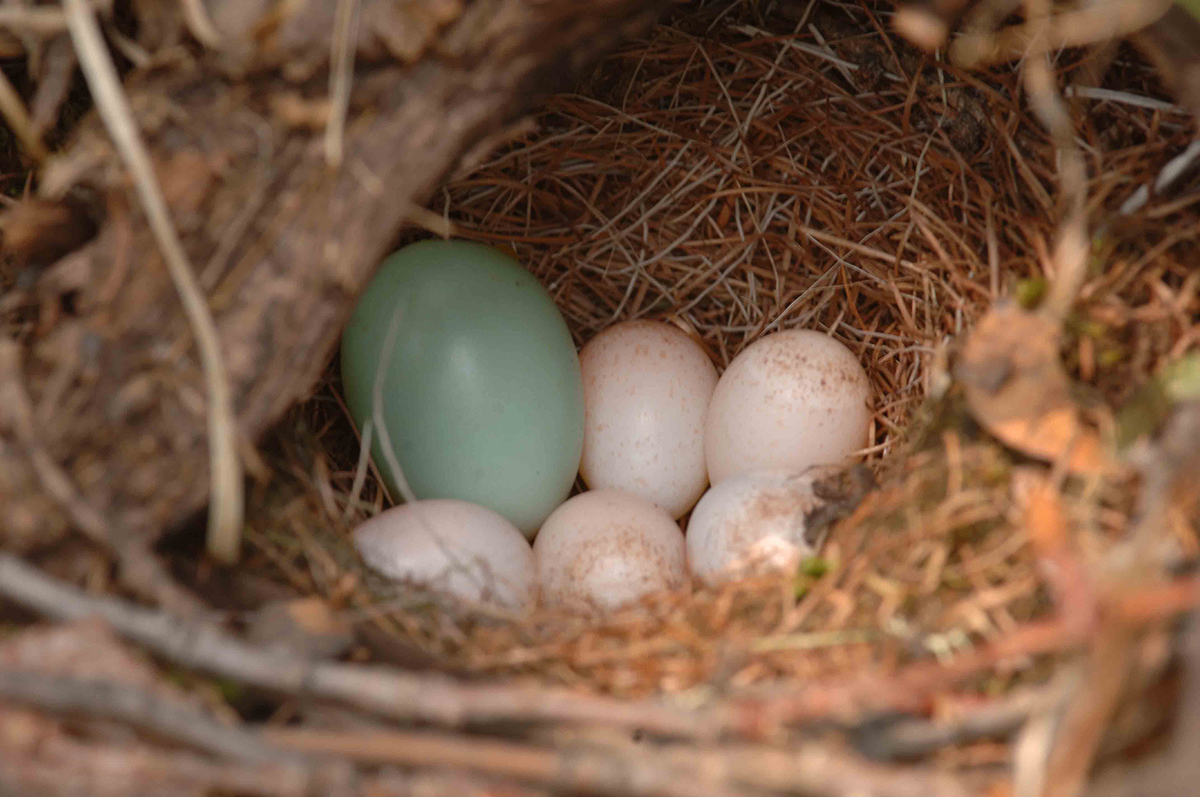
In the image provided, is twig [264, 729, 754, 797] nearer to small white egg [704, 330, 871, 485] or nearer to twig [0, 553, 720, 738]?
twig [0, 553, 720, 738]

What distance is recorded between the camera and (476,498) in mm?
A: 1477

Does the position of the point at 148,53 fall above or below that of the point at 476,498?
above

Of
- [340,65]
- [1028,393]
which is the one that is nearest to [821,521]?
[1028,393]

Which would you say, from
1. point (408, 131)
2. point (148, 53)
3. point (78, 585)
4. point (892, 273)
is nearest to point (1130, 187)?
point (892, 273)

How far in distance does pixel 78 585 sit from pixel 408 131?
0.52 meters

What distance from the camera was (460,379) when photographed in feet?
4.79

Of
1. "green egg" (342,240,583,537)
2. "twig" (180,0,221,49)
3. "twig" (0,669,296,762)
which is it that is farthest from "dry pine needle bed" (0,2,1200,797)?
"twig" (180,0,221,49)

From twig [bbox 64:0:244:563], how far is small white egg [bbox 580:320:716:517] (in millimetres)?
701

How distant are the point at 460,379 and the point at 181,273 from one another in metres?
0.56

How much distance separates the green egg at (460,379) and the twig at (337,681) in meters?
0.61

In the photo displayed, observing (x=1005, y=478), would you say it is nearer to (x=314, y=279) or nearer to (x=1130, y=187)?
(x=1130, y=187)

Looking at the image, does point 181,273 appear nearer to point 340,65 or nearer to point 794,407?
point 340,65

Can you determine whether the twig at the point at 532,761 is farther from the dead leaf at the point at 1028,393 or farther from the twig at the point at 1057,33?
the twig at the point at 1057,33

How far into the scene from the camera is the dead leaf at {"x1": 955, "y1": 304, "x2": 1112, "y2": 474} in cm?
101
